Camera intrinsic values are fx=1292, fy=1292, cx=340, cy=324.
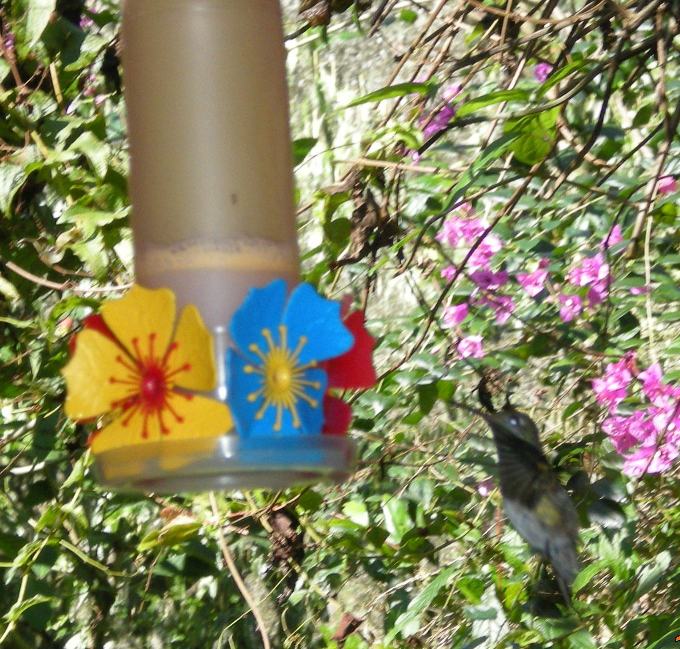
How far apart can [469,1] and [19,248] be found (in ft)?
3.26

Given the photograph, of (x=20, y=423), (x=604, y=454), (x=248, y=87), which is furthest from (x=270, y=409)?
(x=20, y=423)

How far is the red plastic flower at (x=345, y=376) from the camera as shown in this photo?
4.18ft

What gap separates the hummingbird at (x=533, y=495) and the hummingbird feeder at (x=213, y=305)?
0.62 m

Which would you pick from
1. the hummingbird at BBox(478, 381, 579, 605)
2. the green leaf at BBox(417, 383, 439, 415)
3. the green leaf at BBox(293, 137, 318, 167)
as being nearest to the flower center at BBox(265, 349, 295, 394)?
the hummingbird at BBox(478, 381, 579, 605)

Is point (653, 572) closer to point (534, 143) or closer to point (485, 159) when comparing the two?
point (534, 143)

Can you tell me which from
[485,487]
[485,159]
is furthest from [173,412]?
[485,487]

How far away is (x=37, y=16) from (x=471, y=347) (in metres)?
1.05

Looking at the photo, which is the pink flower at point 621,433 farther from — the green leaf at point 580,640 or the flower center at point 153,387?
the flower center at point 153,387

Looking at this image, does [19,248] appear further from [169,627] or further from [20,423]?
[169,627]

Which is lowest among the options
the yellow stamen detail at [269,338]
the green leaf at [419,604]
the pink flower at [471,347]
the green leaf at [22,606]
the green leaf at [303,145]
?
the green leaf at [419,604]

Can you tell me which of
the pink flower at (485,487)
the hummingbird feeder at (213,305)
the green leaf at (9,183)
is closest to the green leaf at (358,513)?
the pink flower at (485,487)

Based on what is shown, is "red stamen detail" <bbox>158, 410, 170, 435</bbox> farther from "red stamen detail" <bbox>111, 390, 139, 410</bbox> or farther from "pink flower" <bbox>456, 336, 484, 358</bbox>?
"pink flower" <bbox>456, 336, 484, 358</bbox>

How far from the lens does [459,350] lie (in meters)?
2.46

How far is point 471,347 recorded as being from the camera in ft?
8.40
